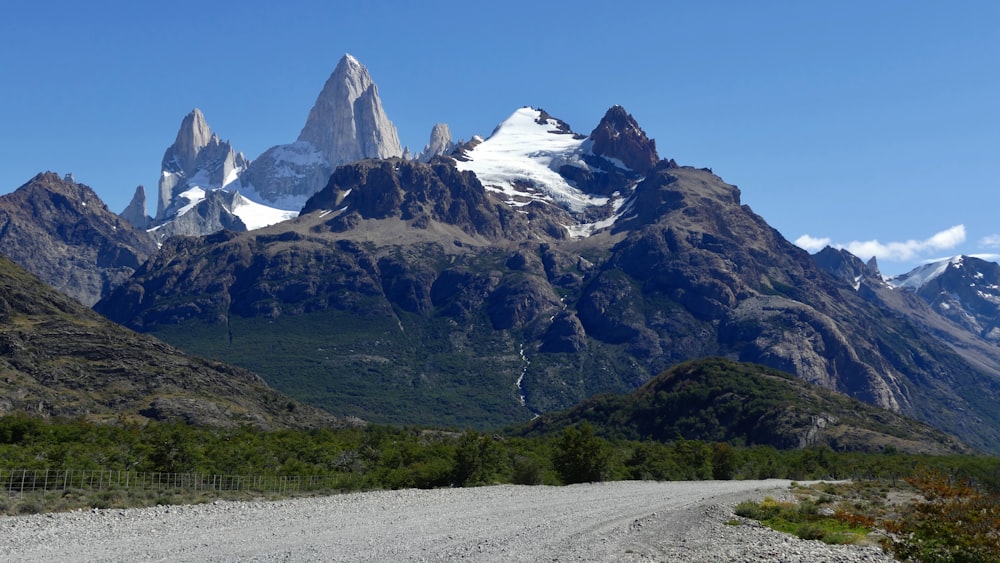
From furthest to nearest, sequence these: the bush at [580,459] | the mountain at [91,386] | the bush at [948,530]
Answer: the mountain at [91,386] < the bush at [580,459] < the bush at [948,530]

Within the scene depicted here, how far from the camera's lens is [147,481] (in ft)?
236

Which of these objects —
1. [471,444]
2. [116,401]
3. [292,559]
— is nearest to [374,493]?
[471,444]

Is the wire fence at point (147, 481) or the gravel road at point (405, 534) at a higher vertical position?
the wire fence at point (147, 481)

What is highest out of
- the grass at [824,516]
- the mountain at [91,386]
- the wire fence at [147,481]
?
the mountain at [91,386]

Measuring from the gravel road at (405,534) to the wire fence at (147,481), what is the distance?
10460mm

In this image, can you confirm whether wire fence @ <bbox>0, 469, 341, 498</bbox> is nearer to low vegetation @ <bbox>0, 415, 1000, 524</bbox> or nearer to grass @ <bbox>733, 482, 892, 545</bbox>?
low vegetation @ <bbox>0, 415, 1000, 524</bbox>

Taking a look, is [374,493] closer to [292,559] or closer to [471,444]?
[471,444]

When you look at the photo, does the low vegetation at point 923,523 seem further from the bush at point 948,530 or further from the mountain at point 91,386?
the mountain at point 91,386

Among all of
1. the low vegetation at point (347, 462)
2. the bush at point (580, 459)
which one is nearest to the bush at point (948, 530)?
the low vegetation at point (347, 462)

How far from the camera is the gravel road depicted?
4034 centimetres

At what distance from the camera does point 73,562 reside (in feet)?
120

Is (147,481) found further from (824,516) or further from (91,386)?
(91,386)

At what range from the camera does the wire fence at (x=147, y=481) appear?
6356 centimetres

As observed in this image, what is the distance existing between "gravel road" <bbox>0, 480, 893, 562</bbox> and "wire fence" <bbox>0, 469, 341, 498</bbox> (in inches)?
412
